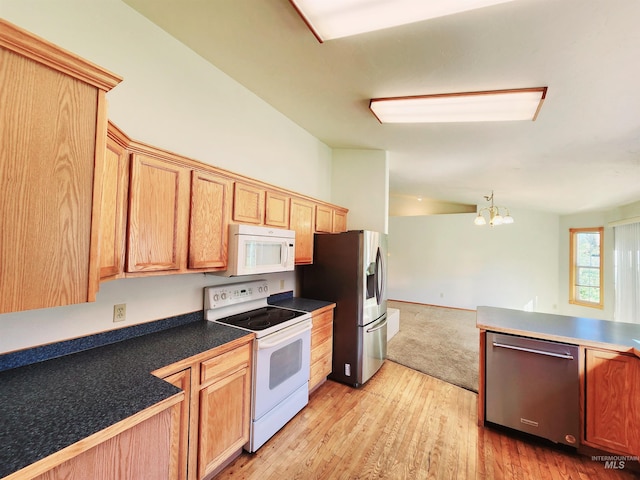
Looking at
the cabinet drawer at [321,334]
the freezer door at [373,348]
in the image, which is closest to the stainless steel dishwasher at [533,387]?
the freezer door at [373,348]

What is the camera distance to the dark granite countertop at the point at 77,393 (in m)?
0.85

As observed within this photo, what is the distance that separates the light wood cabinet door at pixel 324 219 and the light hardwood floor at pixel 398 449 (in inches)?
71.4

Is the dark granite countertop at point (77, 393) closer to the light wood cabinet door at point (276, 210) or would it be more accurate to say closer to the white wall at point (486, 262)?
the light wood cabinet door at point (276, 210)

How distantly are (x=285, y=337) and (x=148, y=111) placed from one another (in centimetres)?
189

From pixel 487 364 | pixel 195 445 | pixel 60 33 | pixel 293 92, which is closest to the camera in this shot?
pixel 60 33

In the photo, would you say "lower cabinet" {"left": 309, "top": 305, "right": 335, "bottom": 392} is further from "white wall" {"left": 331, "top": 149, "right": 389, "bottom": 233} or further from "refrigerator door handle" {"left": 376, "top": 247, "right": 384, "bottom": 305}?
"white wall" {"left": 331, "top": 149, "right": 389, "bottom": 233}

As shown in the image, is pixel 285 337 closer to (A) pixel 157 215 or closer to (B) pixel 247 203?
(B) pixel 247 203

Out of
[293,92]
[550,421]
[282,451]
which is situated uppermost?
[293,92]

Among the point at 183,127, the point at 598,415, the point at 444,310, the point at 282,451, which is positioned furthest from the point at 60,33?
the point at 444,310

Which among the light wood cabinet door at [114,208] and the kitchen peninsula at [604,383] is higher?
the light wood cabinet door at [114,208]

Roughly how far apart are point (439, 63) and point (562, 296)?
728 centimetres

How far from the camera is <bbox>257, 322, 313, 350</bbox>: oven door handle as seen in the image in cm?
192

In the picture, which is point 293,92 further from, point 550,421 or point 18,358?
point 550,421

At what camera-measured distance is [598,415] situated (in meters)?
1.90
